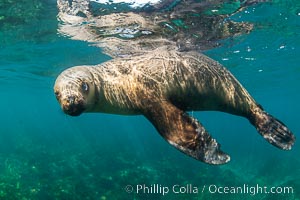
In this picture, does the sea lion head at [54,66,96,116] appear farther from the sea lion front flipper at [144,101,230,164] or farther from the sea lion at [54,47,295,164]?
the sea lion front flipper at [144,101,230,164]

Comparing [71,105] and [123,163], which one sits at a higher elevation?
[71,105]

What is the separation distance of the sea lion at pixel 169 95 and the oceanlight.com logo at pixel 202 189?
878 cm

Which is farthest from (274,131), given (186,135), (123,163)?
(123,163)

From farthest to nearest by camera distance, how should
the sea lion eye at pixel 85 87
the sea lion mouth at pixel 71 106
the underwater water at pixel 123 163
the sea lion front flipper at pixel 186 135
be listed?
the underwater water at pixel 123 163, the sea lion eye at pixel 85 87, the sea lion mouth at pixel 71 106, the sea lion front flipper at pixel 186 135

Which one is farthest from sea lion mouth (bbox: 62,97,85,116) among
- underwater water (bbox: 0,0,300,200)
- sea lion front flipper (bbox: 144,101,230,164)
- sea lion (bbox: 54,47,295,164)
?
underwater water (bbox: 0,0,300,200)

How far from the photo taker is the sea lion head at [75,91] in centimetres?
324

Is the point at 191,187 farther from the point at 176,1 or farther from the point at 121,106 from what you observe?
the point at 121,106

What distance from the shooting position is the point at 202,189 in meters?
13.4

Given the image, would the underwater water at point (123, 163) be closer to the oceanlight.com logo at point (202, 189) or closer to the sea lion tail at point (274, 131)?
the oceanlight.com logo at point (202, 189)

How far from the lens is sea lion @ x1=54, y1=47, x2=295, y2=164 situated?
322 centimetres

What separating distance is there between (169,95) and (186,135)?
74 centimetres

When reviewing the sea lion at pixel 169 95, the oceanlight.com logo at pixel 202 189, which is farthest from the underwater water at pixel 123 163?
the sea lion at pixel 169 95

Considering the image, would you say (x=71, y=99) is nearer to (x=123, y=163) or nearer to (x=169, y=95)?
(x=169, y=95)

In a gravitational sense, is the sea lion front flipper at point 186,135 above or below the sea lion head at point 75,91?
below
